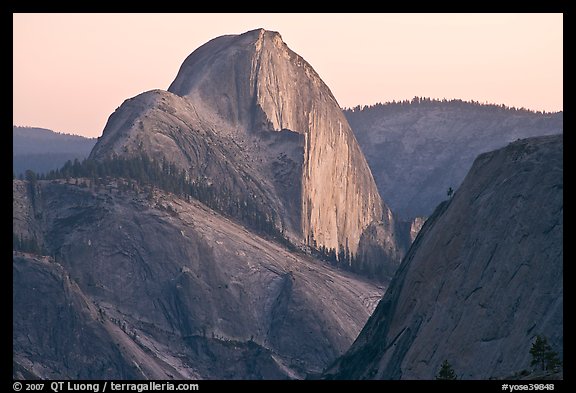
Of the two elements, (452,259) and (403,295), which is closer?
(452,259)

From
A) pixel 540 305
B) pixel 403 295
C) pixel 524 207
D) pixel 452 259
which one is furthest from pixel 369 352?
pixel 540 305
